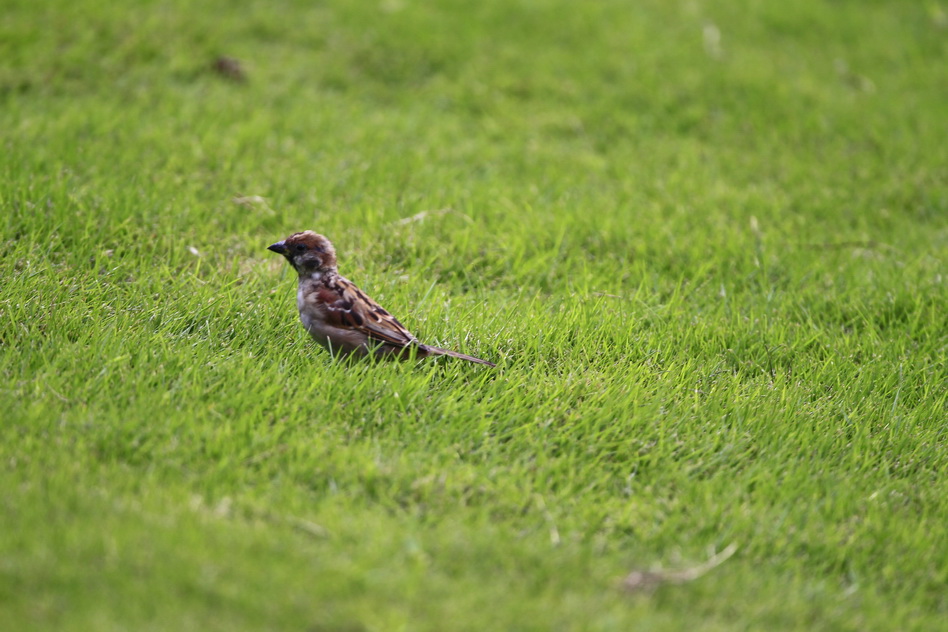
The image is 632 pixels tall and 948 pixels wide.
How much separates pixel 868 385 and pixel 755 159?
3.66 meters

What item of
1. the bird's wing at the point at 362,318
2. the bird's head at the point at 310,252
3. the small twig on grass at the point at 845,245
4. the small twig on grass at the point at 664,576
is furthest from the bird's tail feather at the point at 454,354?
the small twig on grass at the point at 845,245

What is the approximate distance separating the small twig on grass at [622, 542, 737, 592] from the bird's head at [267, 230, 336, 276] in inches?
96.1

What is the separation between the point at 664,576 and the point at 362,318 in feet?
6.70

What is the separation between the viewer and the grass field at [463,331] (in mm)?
3572

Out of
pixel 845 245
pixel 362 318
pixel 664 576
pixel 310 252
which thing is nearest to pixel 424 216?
pixel 310 252

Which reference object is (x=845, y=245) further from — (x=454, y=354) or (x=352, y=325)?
(x=352, y=325)

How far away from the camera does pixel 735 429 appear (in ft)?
15.5

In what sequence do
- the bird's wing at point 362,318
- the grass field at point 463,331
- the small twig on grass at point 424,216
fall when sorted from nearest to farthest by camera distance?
the grass field at point 463,331
the bird's wing at point 362,318
the small twig on grass at point 424,216

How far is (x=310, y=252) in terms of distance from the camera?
516cm

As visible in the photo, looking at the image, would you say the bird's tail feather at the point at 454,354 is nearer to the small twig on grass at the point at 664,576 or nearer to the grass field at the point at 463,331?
the grass field at the point at 463,331

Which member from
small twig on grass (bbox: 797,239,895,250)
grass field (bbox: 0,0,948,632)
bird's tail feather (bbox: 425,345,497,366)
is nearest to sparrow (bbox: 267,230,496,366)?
bird's tail feather (bbox: 425,345,497,366)

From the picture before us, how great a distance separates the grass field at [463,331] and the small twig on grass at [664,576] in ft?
0.11

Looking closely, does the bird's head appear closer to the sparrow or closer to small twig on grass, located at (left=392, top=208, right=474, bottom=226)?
the sparrow

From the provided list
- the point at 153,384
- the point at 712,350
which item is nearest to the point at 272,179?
the point at 153,384
